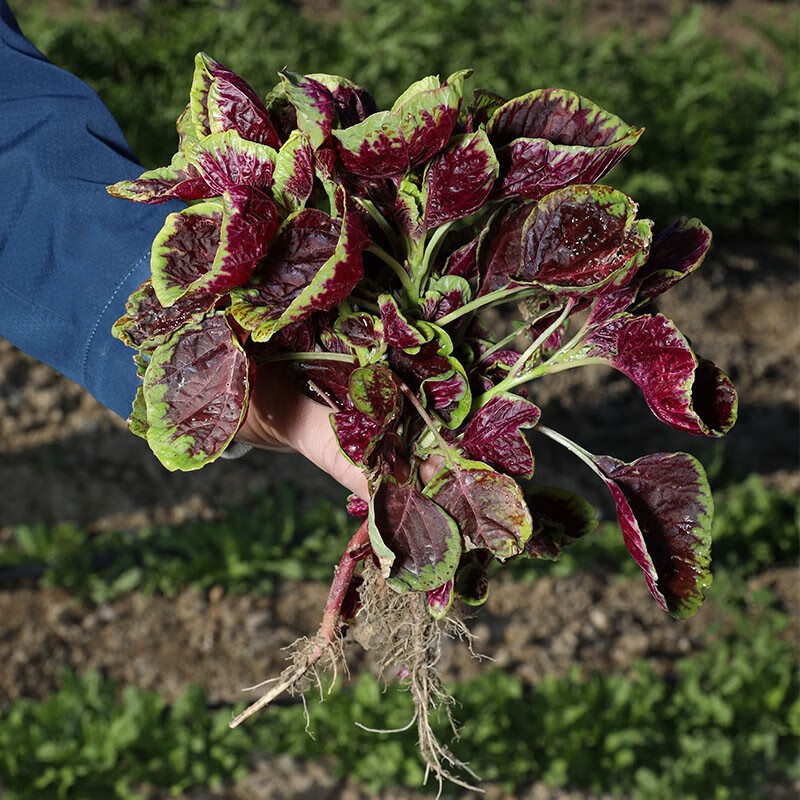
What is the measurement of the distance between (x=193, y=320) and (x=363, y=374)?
9.0 inches

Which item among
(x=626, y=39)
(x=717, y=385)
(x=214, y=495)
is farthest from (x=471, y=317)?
(x=626, y=39)

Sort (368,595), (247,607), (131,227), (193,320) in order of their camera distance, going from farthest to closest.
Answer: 1. (247,607)
2. (131,227)
3. (368,595)
4. (193,320)

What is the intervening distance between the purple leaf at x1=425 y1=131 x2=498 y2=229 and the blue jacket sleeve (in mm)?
568

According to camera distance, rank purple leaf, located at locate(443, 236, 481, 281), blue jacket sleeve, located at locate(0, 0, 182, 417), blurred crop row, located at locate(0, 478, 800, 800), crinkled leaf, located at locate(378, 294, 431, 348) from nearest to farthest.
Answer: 1. crinkled leaf, located at locate(378, 294, 431, 348)
2. purple leaf, located at locate(443, 236, 481, 281)
3. blue jacket sleeve, located at locate(0, 0, 182, 417)
4. blurred crop row, located at locate(0, 478, 800, 800)

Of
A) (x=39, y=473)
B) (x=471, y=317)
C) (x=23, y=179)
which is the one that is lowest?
(x=39, y=473)

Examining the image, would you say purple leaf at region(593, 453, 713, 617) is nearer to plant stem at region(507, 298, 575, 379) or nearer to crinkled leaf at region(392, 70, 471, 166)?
plant stem at region(507, 298, 575, 379)

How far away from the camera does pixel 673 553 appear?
1.38 metres

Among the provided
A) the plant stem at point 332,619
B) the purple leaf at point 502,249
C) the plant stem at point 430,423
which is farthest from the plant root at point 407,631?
the purple leaf at point 502,249

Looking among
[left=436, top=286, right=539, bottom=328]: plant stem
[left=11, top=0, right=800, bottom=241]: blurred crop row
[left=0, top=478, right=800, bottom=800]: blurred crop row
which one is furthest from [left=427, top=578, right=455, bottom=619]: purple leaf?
[left=11, top=0, right=800, bottom=241]: blurred crop row

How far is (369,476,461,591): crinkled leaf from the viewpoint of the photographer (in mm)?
1351

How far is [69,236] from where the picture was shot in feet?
5.53

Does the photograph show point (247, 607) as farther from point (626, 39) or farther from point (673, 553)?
point (626, 39)

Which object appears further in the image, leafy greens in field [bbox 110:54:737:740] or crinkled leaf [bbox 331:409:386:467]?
crinkled leaf [bbox 331:409:386:467]

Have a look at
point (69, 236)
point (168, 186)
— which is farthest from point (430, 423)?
point (69, 236)
